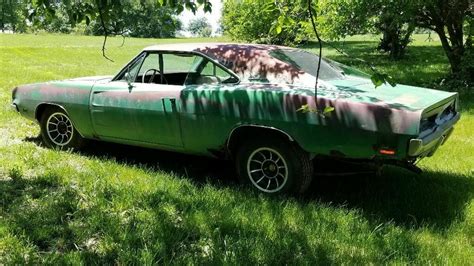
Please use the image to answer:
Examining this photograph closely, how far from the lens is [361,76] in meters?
5.53

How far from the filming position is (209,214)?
13.5 feet

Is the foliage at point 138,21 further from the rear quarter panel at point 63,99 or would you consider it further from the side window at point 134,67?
the rear quarter panel at point 63,99

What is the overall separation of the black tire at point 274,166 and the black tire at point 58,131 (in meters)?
2.32

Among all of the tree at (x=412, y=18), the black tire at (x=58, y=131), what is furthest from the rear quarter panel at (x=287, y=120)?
the tree at (x=412, y=18)

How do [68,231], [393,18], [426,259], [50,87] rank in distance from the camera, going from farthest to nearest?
[393,18], [50,87], [68,231], [426,259]

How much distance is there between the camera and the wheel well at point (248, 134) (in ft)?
15.1

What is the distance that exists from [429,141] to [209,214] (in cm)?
183

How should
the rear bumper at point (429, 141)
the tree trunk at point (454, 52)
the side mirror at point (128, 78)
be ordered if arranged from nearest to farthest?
the rear bumper at point (429, 141) → the side mirror at point (128, 78) → the tree trunk at point (454, 52)

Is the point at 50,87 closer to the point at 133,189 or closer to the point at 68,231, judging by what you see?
the point at 133,189

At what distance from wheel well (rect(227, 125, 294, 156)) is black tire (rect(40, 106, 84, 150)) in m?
2.19

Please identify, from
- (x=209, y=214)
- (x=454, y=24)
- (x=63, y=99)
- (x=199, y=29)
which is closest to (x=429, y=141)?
(x=209, y=214)

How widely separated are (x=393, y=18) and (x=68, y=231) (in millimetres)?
10075

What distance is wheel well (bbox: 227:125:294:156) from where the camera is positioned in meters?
4.61

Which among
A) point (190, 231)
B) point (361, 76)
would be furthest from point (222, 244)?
point (361, 76)
